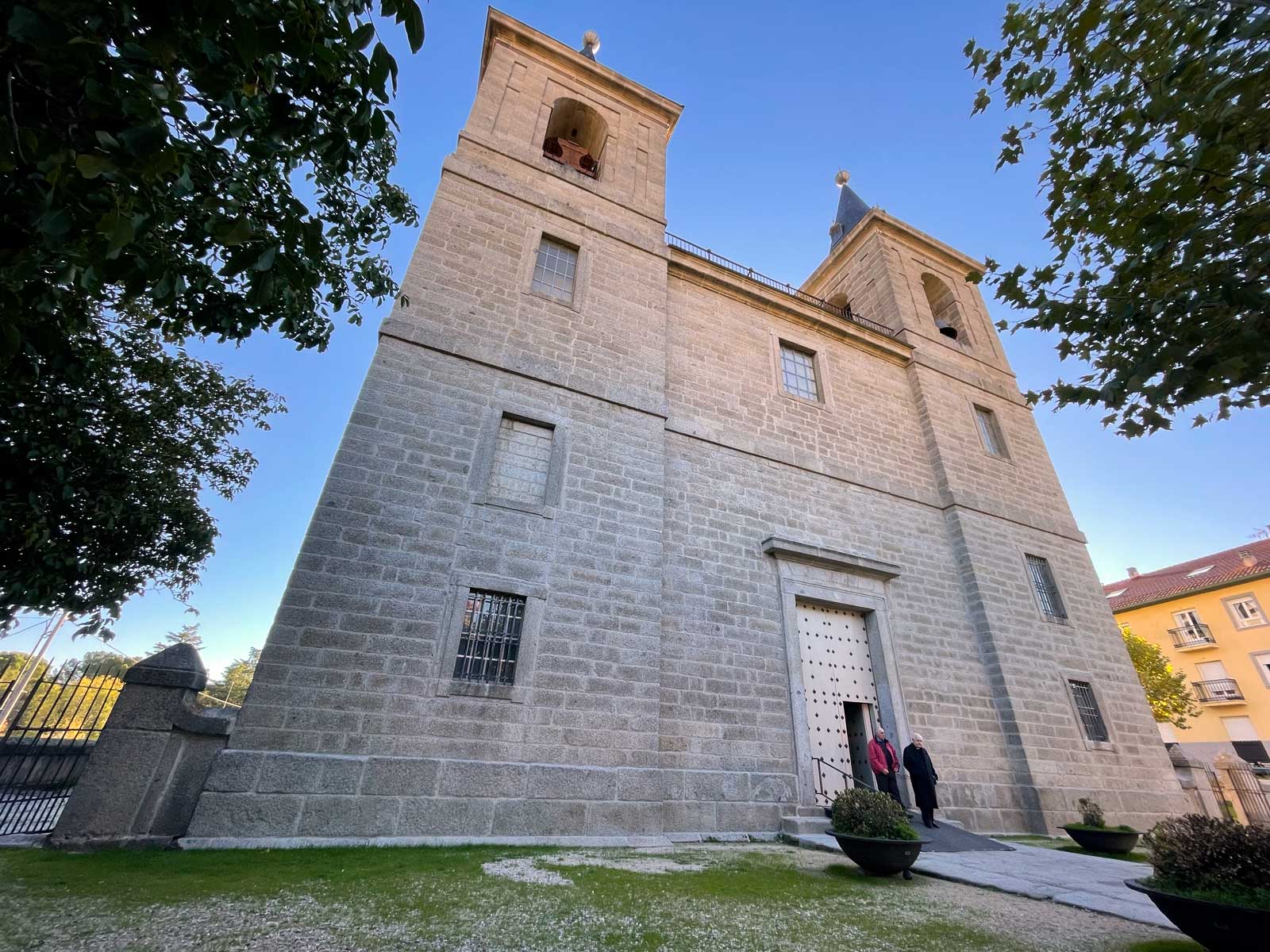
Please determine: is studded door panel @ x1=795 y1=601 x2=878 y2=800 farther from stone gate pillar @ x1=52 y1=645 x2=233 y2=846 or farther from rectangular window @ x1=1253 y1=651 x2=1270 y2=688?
rectangular window @ x1=1253 y1=651 x2=1270 y2=688

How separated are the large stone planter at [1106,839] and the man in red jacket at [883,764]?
2586 mm

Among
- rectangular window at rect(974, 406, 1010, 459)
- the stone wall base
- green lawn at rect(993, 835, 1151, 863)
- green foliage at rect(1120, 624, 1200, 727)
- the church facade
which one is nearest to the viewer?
the stone wall base

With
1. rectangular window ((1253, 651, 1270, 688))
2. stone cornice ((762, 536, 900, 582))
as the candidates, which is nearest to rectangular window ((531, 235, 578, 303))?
stone cornice ((762, 536, 900, 582))

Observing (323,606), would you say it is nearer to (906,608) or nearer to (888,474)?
(906,608)

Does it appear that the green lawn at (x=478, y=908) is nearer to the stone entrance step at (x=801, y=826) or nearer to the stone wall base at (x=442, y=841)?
the stone wall base at (x=442, y=841)

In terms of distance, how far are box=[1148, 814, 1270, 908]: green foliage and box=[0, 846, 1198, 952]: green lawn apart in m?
0.47

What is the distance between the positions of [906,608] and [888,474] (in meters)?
2.99

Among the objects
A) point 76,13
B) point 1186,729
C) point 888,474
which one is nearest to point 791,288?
point 888,474

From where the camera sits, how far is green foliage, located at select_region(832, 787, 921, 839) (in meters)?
5.21

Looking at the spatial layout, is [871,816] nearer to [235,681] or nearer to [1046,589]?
[1046,589]

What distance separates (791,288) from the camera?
13188mm

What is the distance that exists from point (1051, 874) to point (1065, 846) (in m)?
3.65

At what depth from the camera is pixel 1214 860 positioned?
10.7ft

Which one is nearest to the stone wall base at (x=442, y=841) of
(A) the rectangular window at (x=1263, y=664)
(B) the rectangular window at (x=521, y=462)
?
(B) the rectangular window at (x=521, y=462)
